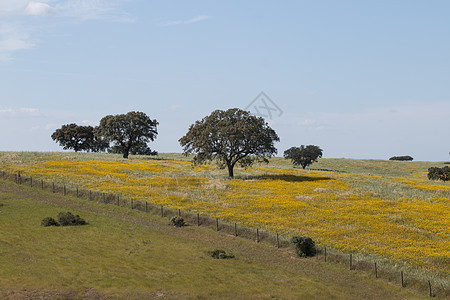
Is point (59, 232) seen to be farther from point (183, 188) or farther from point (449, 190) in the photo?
point (449, 190)

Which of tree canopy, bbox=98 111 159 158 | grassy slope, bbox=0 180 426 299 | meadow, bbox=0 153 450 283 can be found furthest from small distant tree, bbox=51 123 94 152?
grassy slope, bbox=0 180 426 299

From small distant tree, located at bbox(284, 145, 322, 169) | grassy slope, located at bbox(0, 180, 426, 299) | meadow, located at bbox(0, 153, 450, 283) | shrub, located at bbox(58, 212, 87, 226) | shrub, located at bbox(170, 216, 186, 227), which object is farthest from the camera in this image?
small distant tree, located at bbox(284, 145, 322, 169)

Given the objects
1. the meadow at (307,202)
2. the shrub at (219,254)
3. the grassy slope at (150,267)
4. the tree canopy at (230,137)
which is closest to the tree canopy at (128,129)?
the meadow at (307,202)

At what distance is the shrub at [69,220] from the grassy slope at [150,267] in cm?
134

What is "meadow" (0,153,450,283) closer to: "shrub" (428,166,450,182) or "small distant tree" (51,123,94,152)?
"shrub" (428,166,450,182)

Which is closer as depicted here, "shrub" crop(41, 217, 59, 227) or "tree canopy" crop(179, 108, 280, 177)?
"shrub" crop(41, 217, 59, 227)

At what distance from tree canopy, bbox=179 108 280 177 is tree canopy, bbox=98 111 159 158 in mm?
39695

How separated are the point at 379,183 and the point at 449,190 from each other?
12.7 meters

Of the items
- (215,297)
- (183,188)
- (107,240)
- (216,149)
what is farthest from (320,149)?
(215,297)

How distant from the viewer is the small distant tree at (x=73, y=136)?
15962 cm

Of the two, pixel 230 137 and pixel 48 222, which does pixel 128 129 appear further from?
pixel 48 222

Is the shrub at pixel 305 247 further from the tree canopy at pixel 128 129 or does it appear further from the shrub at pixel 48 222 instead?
the tree canopy at pixel 128 129

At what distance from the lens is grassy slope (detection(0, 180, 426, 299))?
3175cm

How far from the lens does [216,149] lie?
274ft
